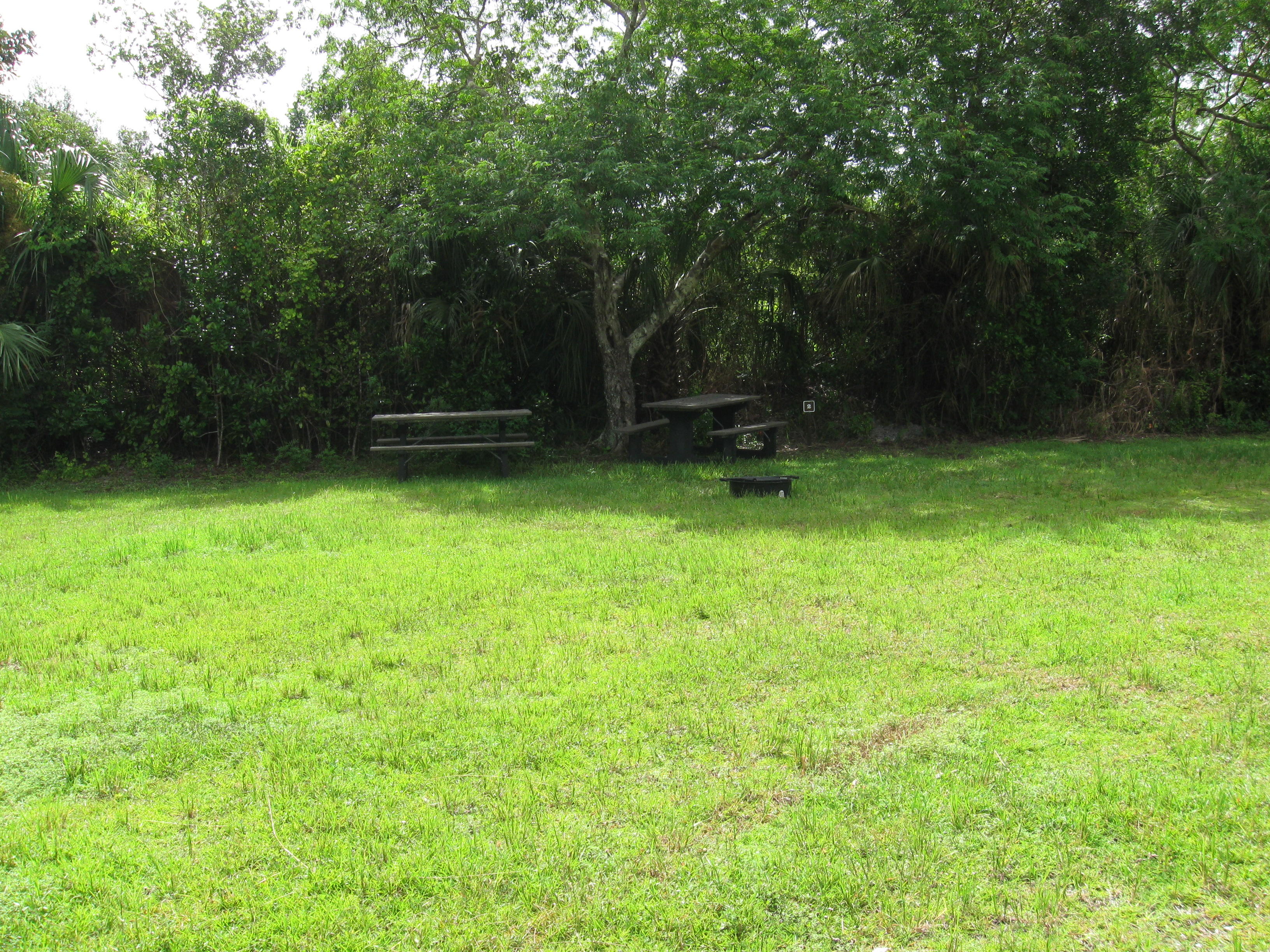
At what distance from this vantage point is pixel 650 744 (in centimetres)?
335

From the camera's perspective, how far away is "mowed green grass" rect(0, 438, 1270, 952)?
95.6 inches

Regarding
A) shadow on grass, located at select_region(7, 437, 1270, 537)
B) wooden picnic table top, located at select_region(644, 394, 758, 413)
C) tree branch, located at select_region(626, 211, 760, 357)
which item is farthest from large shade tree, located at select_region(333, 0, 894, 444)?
shadow on grass, located at select_region(7, 437, 1270, 537)

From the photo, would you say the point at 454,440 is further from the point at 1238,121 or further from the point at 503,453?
the point at 1238,121

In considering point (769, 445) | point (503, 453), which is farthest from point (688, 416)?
point (503, 453)

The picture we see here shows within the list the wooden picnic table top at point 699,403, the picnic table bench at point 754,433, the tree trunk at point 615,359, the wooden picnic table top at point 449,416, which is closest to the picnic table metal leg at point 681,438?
the wooden picnic table top at point 699,403

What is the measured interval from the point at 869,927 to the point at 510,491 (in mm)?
7274

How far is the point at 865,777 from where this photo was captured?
10.00ft

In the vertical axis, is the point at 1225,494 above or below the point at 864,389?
below

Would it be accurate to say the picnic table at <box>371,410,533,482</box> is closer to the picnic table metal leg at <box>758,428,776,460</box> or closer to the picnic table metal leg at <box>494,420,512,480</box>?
the picnic table metal leg at <box>494,420,512,480</box>

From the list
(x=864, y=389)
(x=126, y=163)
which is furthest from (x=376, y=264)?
(x=864, y=389)

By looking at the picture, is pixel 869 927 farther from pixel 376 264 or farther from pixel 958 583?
pixel 376 264

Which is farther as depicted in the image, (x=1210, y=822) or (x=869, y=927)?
(x=1210, y=822)

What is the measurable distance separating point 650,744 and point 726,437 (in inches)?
311

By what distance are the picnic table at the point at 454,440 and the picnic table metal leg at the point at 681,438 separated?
158 cm
